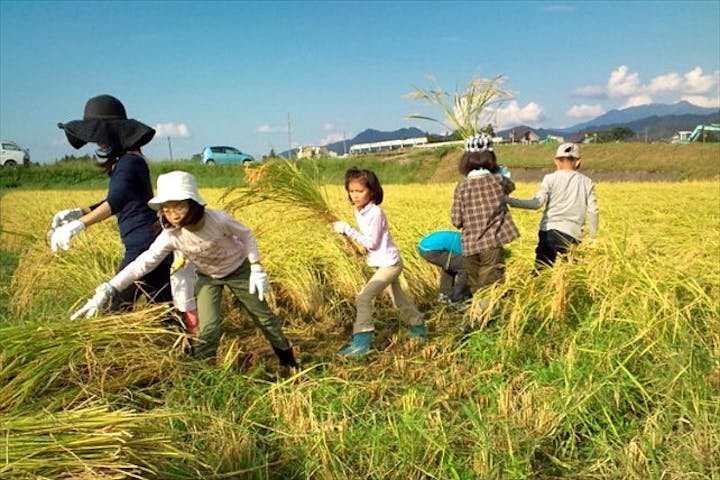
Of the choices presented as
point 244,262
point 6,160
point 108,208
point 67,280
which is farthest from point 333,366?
point 6,160

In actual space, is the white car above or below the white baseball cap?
above

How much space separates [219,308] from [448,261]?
1.88 m

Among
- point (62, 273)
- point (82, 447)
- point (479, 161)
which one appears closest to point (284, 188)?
point (479, 161)

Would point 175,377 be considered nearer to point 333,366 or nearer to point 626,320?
point 333,366

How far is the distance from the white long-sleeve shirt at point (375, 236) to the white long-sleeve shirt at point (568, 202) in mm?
905

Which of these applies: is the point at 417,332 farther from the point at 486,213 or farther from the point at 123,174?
the point at 123,174

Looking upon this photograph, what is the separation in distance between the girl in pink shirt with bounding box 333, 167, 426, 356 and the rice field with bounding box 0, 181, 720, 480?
0.17 metres

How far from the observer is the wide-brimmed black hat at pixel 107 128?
2783mm

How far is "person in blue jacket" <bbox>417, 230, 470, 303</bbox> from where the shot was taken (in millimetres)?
4031

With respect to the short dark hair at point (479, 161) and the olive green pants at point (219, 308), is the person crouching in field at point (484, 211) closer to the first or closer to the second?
the short dark hair at point (479, 161)

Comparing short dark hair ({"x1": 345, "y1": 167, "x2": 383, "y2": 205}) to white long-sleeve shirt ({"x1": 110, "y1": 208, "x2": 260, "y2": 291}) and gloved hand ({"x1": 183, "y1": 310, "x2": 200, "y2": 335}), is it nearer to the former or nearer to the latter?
white long-sleeve shirt ({"x1": 110, "y1": 208, "x2": 260, "y2": 291})

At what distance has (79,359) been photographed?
2082 mm

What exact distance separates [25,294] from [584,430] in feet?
12.8

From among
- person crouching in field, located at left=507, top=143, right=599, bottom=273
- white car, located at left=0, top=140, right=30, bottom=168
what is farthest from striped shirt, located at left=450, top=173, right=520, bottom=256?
white car, located at left=0, top=140, right=30, bottom=168
